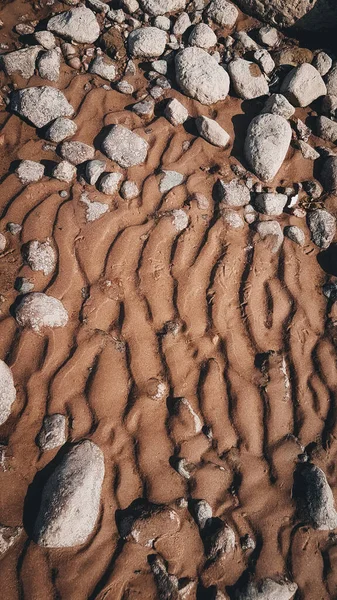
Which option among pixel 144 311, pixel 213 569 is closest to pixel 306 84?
pixel 144 311

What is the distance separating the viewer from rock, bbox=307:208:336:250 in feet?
12.2

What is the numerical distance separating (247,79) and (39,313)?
3397 millimetres

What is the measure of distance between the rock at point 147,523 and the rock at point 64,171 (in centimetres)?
287

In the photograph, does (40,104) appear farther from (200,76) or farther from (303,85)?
(303,85)

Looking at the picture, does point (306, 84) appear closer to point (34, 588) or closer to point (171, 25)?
point (171, 25)

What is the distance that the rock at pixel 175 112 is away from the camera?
396 cm

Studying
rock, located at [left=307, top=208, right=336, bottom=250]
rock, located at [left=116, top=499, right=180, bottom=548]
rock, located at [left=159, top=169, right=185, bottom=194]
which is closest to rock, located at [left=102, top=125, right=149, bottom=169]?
rock, located at [left=159, top=169, right=185, bottom=194]

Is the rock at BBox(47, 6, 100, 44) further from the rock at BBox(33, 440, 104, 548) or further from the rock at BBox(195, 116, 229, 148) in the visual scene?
the rock at BBox(33, 440, 104, 548)

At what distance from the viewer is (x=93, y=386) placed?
296cm

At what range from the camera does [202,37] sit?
4.36 meters

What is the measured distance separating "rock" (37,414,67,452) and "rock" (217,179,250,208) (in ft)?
8.08

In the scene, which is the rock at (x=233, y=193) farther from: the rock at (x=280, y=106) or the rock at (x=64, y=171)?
the rock at (x=64, y=171)

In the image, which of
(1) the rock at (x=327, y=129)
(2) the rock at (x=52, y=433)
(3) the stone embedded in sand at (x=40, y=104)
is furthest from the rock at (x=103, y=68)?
(2) the rock at (x=52, y=433)

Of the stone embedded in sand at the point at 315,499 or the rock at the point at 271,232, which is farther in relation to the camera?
the rock at the point at 271,232
